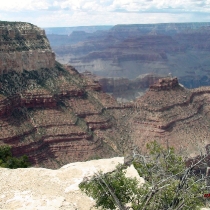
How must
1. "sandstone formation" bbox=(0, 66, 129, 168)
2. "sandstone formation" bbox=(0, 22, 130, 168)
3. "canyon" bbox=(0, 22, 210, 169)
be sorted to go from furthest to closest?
"canyon" bbox=(0, 22, 210, 169), "sandstone formation" bbox=(0, 22, 130, 168), "sandstone formation" bbox=(0, 66, 129, 168)

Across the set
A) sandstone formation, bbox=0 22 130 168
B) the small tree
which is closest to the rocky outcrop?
sandstone formation, bbox=0 22 130 168

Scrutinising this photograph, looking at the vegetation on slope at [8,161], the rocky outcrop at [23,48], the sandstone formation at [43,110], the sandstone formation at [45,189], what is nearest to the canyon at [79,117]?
the sandstone formation at [43,110]

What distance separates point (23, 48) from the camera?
68312 mm

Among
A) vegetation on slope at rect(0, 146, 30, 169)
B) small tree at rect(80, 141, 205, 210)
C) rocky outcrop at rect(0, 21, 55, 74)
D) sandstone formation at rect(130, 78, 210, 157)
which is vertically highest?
rocky outcrop at rect(0, 21, 55, 74)

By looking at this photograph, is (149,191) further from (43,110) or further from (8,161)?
(43,110)

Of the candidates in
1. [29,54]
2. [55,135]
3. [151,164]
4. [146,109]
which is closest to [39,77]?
[29,54]

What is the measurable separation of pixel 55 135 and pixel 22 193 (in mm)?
35729

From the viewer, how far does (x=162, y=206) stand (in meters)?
20.8

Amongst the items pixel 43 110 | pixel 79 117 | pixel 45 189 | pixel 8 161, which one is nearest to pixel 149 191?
pixel 45 189

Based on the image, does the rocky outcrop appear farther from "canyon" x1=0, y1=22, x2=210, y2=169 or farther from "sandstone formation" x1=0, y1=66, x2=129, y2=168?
"sandstone formation" x1=0, y1=66, x2=129, y2=168

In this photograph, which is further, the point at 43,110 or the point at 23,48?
the point at 23,48

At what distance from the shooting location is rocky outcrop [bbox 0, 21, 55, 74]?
210ft

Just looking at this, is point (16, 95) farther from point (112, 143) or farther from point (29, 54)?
Answer: point (112, 143)

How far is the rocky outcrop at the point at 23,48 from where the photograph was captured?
64062 millimetres
